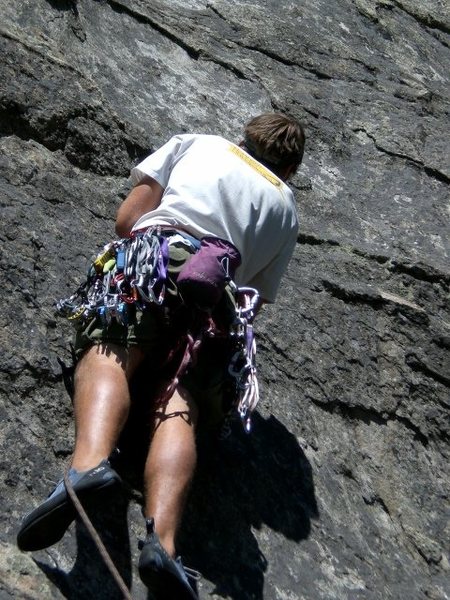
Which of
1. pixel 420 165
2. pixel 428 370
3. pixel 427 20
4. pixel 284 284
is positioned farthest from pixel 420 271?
pixel 427 20

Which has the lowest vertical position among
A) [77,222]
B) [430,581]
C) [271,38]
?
[430,581]

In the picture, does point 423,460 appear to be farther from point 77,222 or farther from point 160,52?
point 160,52

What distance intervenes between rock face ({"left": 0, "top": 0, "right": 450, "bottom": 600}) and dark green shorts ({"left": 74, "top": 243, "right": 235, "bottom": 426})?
1.26ft

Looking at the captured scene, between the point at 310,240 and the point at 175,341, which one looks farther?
the point at 310,240

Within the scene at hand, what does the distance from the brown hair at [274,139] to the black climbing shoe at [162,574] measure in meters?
1.85

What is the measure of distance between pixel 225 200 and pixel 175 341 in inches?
23.9

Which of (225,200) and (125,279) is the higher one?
(225,200)

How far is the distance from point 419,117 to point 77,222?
3.62 m

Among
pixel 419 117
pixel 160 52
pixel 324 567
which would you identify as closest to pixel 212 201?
pixel 324 567

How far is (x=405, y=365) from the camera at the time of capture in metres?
6.09

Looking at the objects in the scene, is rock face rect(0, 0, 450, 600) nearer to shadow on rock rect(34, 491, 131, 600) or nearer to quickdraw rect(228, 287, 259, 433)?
shadow on rock rect(34, 491, 131, 600)

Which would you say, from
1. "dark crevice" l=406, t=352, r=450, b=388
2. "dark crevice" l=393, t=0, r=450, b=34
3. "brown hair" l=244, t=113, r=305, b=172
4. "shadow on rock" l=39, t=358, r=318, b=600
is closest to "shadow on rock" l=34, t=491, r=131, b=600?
"shadow on rock" l=39, t=358, r=318, b=600

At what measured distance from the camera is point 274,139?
184 inches

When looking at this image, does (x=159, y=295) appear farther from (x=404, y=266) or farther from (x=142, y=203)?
(x=404, y=266)
